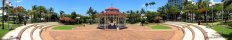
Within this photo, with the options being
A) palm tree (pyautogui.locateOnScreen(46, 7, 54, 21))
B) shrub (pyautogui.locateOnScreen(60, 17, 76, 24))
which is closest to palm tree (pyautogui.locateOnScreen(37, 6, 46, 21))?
palm tree (pyautogui.locateOnScreen(46, 7, 54, 21))

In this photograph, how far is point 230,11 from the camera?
83812mm

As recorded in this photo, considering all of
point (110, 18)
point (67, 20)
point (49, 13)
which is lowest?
point (67, 20)

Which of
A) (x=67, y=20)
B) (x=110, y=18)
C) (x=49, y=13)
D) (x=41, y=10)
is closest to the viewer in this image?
(x=110, y=18)

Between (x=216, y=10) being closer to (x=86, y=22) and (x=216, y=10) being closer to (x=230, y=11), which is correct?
(x=230, y=11)

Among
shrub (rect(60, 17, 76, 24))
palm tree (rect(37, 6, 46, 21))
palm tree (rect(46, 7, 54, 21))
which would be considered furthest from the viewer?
palm tree (rect(46, 7, 54, 21))

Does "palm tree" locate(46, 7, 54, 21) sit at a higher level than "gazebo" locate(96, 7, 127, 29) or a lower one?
higher

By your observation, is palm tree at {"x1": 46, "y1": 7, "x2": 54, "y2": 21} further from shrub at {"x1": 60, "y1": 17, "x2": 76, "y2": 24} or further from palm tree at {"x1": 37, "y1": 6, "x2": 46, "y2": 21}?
shrub at {"x1": 60, "y1": 17, "x2": 76, "y2": 24}

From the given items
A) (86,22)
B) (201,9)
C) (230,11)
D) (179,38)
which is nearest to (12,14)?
(86,22)

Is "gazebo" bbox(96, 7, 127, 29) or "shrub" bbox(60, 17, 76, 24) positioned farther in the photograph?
"shrub" bbox(60, 17, 76, 24)

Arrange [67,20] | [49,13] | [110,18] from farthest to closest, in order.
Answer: [49,13]
[67,20]
[110,18]

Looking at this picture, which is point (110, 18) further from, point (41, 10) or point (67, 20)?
point (41, 10)

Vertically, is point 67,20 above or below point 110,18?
below

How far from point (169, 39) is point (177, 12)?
6310 cm

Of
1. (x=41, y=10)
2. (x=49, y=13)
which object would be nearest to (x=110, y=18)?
(x=41, y=10)
